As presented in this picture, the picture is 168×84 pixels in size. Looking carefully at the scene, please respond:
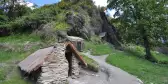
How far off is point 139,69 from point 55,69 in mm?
12170

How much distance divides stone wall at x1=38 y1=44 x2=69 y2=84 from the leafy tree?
19582mm

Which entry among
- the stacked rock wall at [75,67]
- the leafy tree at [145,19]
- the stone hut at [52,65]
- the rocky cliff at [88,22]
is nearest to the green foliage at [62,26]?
the rocky cliff at [88,22]

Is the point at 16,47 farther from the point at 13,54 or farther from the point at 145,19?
the point at 145,19

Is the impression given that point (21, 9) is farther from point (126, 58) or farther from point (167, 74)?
point (167, 74)

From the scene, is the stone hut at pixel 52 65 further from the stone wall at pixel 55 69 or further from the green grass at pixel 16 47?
the green grass at pixel 16 47

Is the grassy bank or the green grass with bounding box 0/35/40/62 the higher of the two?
the green grass with bounding box 0/35/40/62

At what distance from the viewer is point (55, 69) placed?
20.0m

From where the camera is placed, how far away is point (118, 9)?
41.2 meters

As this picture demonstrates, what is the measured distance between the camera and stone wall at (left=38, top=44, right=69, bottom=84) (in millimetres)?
19156


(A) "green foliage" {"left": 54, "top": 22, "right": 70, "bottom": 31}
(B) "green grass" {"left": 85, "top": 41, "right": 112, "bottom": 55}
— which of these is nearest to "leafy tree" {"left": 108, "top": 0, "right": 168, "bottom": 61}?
(B) "green grass" {"left": 85, "top": 41, "right": 112, "bottom": 55}

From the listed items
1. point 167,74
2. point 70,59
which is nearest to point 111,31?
point 167,74

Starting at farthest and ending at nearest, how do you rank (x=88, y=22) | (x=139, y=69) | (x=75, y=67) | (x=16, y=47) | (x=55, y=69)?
1. (x=88, y=22)
2. (x=16, y=47)
3. (x=139, y=69)
4. (x=75, y=67)
5. (x=55, y=69)

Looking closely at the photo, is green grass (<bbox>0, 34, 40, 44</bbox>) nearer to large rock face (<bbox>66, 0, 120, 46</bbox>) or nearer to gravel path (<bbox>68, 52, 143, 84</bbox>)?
large rock face (<bbox>66, 0, 120, 46</bbox>)

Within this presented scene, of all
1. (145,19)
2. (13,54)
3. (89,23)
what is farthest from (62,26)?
(145,19)
